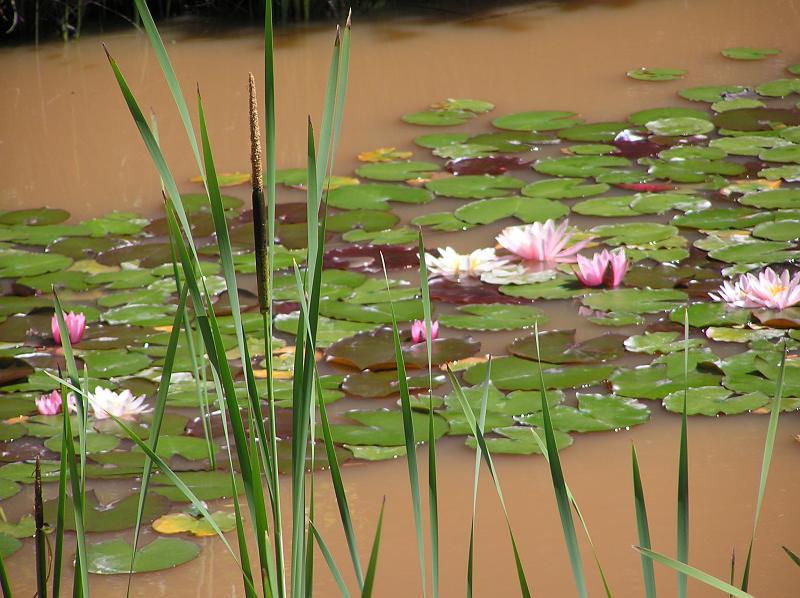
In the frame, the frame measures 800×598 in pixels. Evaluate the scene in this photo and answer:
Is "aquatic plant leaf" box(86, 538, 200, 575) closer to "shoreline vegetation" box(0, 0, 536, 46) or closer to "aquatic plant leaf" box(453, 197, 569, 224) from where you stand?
"aquatic plant leaf" box(453, 197, 569, 224)

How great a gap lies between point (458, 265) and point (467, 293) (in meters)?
0.11

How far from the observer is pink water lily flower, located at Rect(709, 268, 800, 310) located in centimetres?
203

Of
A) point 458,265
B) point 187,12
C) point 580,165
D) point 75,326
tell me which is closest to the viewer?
point 75,326

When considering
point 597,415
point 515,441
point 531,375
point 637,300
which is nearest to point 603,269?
point 637,300

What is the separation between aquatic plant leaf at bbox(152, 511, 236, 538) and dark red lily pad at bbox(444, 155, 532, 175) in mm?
1596

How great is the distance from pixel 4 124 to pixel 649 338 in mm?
2723

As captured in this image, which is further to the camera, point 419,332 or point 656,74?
point 656,74

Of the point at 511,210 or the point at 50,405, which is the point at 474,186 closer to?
the point at 511,210

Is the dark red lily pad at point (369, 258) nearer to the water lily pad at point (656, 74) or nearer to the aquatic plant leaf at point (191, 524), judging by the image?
the aquatic plant leaf at point (191, 524)

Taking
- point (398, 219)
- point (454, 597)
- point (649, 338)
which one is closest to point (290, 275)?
point (398, 219)

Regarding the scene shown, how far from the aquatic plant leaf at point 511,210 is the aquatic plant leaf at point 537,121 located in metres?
0.64

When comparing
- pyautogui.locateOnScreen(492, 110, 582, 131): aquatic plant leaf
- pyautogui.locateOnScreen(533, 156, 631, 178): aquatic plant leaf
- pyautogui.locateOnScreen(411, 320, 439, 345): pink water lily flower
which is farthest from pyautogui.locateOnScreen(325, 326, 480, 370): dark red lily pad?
pyautogui.locateOnScreen(492, 110, 582, 131): aquatic plant leaf

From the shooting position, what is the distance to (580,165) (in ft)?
9.63

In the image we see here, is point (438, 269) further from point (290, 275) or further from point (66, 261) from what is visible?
point (66, 261)
